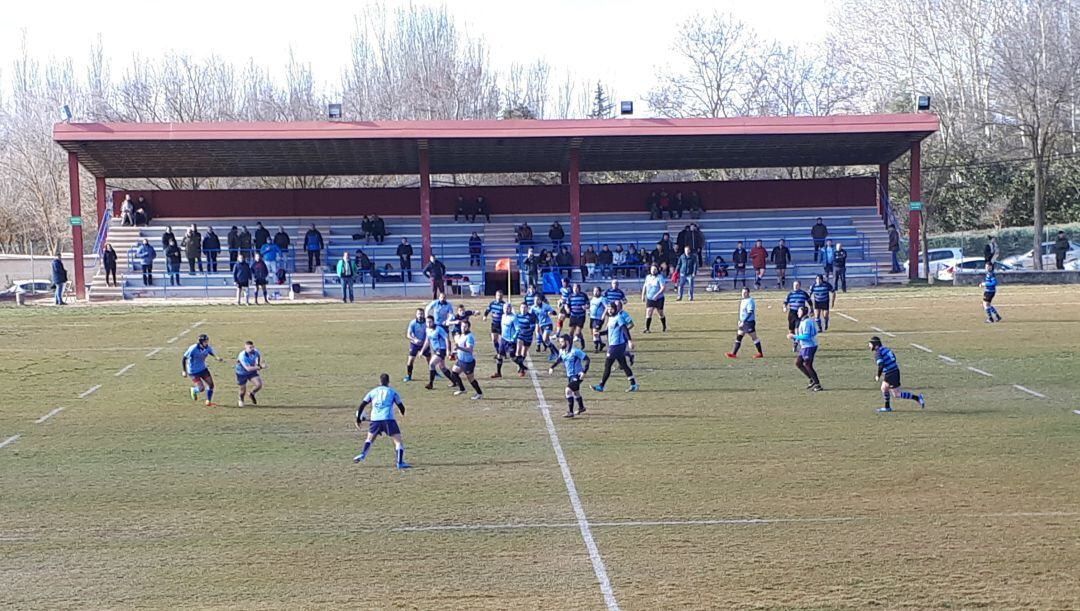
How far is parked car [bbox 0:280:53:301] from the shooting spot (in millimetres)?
46562

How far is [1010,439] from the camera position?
61.0 feet

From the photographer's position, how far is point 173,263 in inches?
1752

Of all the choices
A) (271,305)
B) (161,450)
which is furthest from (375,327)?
(161,450)

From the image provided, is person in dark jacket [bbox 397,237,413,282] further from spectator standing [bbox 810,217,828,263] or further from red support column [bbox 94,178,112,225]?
spectator standing [bbox 810,217,828,263]

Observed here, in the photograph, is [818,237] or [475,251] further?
[475,251]

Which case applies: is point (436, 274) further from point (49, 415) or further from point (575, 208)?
point (49, 415)

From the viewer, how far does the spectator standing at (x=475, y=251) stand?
4784 centimetres

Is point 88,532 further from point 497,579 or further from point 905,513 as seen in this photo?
point 905,513

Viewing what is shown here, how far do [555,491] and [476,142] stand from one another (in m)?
32.0

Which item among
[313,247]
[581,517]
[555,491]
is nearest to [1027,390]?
[555,491]

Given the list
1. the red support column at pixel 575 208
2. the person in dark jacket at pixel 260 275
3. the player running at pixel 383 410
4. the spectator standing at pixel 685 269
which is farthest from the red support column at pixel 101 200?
the player running at pixel 383 410

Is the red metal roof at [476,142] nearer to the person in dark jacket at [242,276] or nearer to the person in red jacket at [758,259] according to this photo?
the person in red jacket at [758,259]

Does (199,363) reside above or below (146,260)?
below

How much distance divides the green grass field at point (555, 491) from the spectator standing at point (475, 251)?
1962 cm
